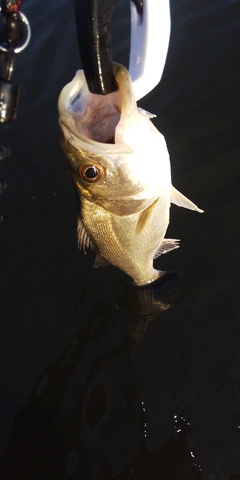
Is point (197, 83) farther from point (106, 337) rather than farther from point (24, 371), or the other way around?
point (24, 371)

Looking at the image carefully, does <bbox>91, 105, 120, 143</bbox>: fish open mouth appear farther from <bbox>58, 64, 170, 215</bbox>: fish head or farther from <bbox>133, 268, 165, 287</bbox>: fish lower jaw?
<bbox>133, 268, 165, 287</bbox>: fish lower jaw

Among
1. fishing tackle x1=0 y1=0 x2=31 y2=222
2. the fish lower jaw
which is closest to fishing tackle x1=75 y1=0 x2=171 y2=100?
fishing tackle x1=0 y1=0 x2=31 y2=222

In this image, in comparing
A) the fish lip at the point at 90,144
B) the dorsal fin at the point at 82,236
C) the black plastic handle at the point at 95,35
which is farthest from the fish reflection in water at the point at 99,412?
the black plastic handle at the point at 95,35

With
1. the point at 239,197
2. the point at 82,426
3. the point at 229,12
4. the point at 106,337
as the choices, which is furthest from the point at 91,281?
the point at 229,12

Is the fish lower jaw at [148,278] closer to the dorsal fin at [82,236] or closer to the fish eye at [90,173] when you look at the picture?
the dorsal fin at [82,236]

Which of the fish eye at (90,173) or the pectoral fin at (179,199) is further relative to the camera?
the pectoral fin at (179,199)

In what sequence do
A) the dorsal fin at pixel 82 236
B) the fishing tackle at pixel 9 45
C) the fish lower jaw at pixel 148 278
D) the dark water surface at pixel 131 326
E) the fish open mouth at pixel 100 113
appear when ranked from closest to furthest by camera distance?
1. the fishing tackle at pixel 9 45
2. the fish open mouth at pixel 100 113
3. the dorsal fin at pixel 82 236
4. the fish lower jaw at pixel 148 278
5. the dark water surface at pixel 131 326
